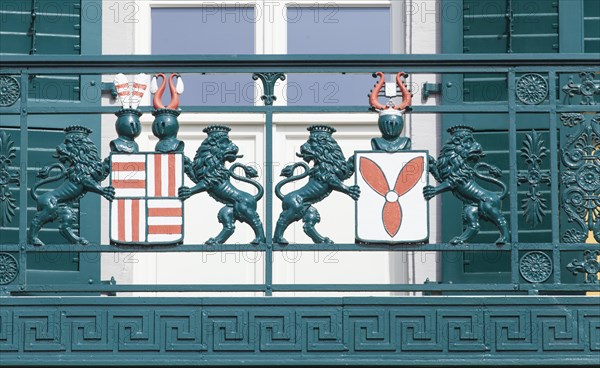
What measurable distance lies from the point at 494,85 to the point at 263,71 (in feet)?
6.91

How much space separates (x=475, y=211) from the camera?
10711mm

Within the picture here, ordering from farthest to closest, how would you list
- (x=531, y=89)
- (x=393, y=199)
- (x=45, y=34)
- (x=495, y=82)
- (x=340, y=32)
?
(x=340, y=32)
(x=45, y=34)
(x=495, y=82)
(x=531, y=89)
(x=393, y=199)

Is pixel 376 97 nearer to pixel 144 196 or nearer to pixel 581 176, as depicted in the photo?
Answer: pixel 581 176

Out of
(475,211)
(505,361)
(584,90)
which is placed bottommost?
(505,361)

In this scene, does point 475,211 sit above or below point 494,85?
below

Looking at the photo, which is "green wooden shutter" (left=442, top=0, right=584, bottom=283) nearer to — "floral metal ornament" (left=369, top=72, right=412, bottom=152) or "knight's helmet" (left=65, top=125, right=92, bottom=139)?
"floral metal ornament" (left=369, top=72, right=412, bottom=152)

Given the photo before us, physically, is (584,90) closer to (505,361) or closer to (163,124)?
(505,361)

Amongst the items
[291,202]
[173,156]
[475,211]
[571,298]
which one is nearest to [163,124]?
[173,156]

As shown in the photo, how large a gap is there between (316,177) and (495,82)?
2113 millimetres

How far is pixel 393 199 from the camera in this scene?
34.7ft

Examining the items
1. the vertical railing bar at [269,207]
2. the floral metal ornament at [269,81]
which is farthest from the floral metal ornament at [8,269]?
the floral metal ornament at [269,81]

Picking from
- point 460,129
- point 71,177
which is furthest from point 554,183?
point 71,177

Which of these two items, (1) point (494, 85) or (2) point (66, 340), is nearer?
(2) point (66, 340)

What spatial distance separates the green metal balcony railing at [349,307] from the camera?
10.6 meters
